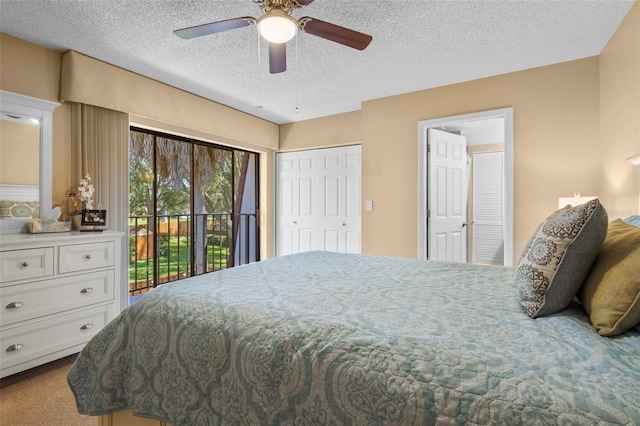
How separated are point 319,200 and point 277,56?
2.92 m

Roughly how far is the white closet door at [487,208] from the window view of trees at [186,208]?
3.58 m

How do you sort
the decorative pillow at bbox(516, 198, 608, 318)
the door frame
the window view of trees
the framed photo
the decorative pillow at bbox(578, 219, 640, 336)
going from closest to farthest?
the decorative pillow at bbox(578, 219, 640, 336)
the decorative pillow at bbox(516, 198, 608, 318)
the framed photo
the door frame
the window view of trees

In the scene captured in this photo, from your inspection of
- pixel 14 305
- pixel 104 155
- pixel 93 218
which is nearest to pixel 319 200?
pixel 104 155

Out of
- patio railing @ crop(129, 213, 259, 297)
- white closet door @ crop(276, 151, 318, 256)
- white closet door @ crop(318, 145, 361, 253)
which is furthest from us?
white closet door @ crop(276, 151, 318, 256)

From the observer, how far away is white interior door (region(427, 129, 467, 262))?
3697 mm

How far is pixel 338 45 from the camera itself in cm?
261

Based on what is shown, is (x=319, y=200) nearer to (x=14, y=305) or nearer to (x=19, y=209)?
(x=19, y=209)

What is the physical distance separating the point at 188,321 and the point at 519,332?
105 centimetres

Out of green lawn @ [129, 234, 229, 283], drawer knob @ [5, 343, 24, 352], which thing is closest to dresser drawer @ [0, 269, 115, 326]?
drawer knob @ [5, 343, 24, 352]

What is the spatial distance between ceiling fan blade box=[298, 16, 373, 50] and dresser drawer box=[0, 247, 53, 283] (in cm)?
230

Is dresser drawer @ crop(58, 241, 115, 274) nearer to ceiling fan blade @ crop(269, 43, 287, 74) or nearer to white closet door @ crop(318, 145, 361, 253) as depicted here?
ceiling fan blade @ crop(269, 43, 287, 74)

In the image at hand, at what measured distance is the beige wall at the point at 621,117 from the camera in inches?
82.5

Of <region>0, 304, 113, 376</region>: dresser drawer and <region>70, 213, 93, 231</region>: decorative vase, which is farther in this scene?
<region>70, 213, 93, 231</region>: decorative vase

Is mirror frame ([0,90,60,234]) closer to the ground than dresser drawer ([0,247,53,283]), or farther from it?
farther from it
